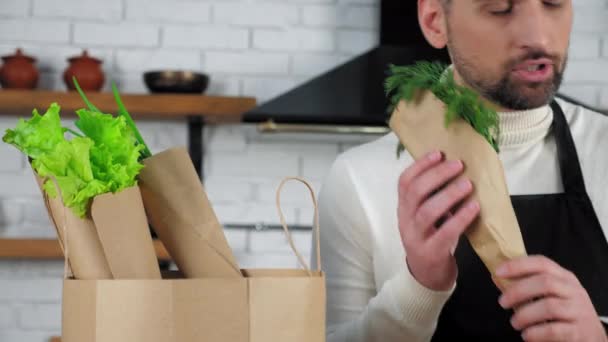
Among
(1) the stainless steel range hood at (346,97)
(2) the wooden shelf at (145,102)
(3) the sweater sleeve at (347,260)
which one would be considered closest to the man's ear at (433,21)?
(3) the sweater sleeve at (347,260)

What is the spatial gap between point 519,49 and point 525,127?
23 centimetres

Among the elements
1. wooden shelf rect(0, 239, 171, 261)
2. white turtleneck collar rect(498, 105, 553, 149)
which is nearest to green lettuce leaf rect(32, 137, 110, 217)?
white turtleneck collar rect(498, 105, 553, 149)

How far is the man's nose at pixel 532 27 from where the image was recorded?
1261 millimetres

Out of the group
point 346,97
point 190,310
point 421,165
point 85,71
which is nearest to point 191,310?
point 190,310

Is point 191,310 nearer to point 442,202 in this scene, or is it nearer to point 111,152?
point 111,152

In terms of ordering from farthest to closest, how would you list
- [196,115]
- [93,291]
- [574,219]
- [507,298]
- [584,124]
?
1. [196,115]
2. [584,124]
3. [574,219]
4. [507,298]
5. [93,291]

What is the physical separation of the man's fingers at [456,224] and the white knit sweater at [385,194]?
0.39 metres

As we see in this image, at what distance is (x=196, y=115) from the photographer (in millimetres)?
3076

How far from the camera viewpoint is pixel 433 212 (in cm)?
99

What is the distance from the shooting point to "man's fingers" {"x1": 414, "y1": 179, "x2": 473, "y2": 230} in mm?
944

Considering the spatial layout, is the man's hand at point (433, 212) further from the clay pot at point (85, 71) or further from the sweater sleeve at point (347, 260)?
the clay pot at point (85, 71)

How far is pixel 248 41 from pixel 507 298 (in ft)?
8.14

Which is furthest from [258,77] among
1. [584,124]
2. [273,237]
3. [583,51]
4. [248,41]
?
[584,124]

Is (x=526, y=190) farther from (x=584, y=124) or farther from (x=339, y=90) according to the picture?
(x=339, y=90)
